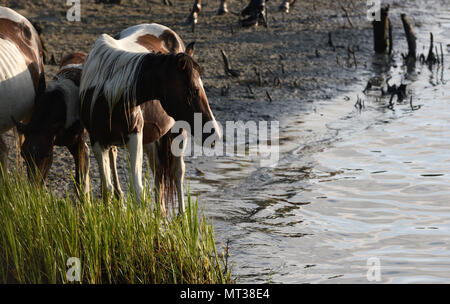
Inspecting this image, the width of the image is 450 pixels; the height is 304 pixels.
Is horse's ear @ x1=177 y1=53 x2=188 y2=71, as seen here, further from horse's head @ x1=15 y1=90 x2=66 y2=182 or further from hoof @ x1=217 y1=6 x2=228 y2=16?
hoof @ x1=217 y1=6 x2=228 y2=16

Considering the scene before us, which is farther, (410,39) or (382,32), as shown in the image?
(382,32)

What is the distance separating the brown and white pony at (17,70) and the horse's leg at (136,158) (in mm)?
880

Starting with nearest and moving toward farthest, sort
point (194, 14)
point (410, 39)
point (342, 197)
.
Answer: point (342, 197) < point (410, 39) < point (194, 14)

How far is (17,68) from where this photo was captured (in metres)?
6.04

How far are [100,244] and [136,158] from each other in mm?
803

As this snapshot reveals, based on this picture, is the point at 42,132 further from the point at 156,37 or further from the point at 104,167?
the point at 156,37

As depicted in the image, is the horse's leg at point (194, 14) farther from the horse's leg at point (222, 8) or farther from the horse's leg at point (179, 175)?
the horse's leg at point (179, 175)

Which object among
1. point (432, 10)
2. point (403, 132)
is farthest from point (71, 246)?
point (432, 10)

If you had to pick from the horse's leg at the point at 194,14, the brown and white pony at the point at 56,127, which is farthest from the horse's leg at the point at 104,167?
the horse's leg at the point at 194,14

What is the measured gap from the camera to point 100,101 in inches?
216

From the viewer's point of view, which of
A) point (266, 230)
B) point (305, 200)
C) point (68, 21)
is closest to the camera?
point (266, 230)

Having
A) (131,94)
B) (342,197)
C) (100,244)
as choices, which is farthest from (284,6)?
(100,244)
